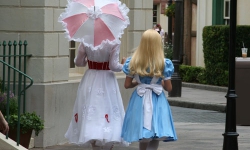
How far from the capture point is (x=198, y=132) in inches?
587

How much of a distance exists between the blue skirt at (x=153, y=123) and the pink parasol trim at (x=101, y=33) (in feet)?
3.24

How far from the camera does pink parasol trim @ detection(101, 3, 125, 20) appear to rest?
10.4 meters

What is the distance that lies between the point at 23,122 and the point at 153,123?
2.25 m

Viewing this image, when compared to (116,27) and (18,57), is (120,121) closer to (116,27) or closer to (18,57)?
(116,27)

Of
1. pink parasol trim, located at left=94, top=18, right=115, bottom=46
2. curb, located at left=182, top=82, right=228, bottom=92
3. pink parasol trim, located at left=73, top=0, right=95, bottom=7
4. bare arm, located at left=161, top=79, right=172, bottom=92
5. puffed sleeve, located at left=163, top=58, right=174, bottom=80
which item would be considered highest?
pink parasol trim, located at left=73, top=0, right=95, bottom=7

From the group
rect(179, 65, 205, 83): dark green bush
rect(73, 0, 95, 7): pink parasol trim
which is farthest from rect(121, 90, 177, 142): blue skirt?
rect(179, 65, 205, 83): dark green bush

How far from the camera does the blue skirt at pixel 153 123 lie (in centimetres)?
950

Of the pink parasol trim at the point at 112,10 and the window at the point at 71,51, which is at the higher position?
the pink parasol trim at the point at 112,10

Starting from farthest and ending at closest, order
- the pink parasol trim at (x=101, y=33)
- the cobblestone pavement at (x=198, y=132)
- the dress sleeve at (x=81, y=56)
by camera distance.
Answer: the cobblestone pavement at (x=198, y=132) < the dress sleeve at (x=81, y=56) < the pink parasol trim at (x=101, y=33)

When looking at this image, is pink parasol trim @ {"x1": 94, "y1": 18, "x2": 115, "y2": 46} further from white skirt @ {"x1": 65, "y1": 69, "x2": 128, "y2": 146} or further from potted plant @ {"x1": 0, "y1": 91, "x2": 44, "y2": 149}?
potted plant @ {"x1": 0, "y1": 91, "x2": 44, "y2": 149}

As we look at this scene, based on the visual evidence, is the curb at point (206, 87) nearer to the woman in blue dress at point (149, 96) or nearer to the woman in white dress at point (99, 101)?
the woman in white dress at point (99, 101)

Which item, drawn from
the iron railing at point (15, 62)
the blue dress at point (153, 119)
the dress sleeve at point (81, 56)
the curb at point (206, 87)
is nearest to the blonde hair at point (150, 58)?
the blue dress at point (153, 119)

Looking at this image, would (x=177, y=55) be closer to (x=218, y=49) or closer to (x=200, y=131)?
(x=218, y=49)

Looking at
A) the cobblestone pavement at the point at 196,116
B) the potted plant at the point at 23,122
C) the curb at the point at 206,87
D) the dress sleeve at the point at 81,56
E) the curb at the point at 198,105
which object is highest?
the dress sleeve at the point at 81,56
